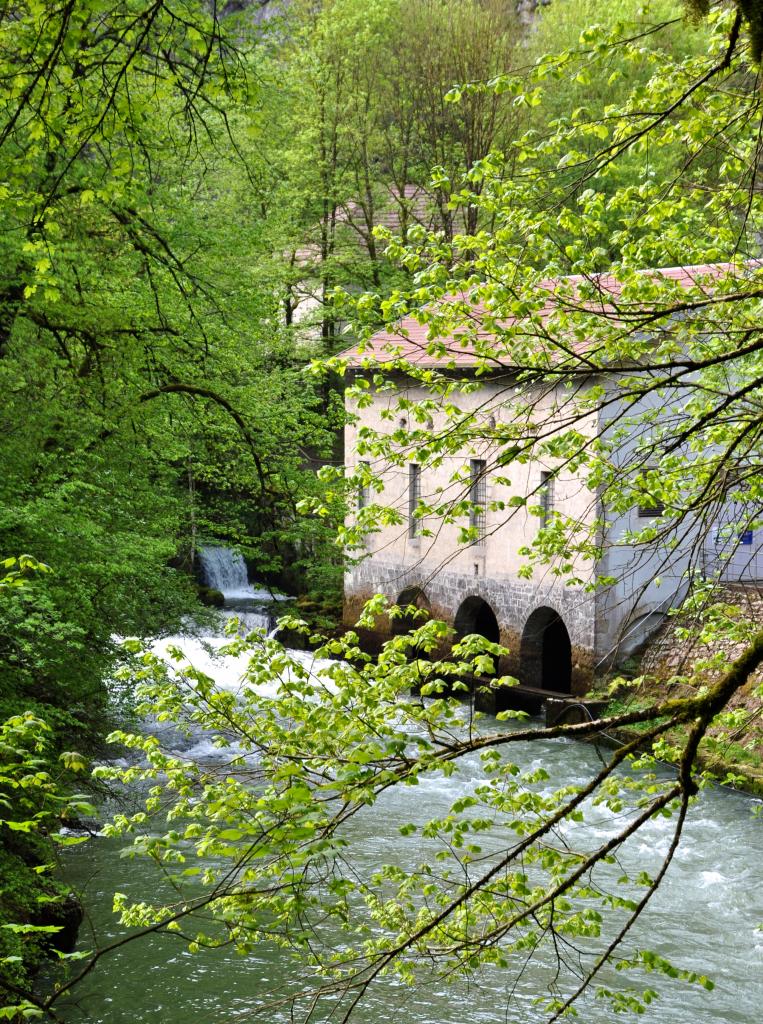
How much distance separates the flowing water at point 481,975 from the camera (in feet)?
31.2

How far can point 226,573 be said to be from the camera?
95.1 ft

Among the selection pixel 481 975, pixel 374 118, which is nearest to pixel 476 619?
pixel 374 118

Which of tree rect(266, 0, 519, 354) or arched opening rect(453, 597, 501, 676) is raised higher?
tree rect(266, 0, 519, 354)

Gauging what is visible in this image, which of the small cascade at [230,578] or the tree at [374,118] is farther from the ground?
the tree at [374,118]

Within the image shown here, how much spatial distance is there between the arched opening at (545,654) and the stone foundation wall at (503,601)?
0.47ft

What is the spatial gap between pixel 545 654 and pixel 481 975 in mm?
13731

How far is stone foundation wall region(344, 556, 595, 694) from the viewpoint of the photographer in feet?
66.6

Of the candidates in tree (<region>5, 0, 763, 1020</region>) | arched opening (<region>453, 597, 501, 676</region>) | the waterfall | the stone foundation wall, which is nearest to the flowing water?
tree (<region>5, 0, 763, 1020</region>)

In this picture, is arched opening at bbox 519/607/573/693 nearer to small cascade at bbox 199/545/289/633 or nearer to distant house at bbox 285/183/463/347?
small cascade at bbox 199/545/289/633

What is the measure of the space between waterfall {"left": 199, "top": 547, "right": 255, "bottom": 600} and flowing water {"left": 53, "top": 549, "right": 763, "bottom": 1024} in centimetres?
1391

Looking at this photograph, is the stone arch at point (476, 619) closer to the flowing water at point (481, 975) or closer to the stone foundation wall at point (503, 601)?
the stone foundation wall at point (503, 601)

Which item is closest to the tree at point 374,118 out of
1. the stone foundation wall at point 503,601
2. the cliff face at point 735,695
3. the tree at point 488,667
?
the stone foundation wall at point 503,601

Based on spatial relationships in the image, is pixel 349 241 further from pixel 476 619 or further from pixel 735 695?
pixel 735 695

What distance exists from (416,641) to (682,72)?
10.5ft
